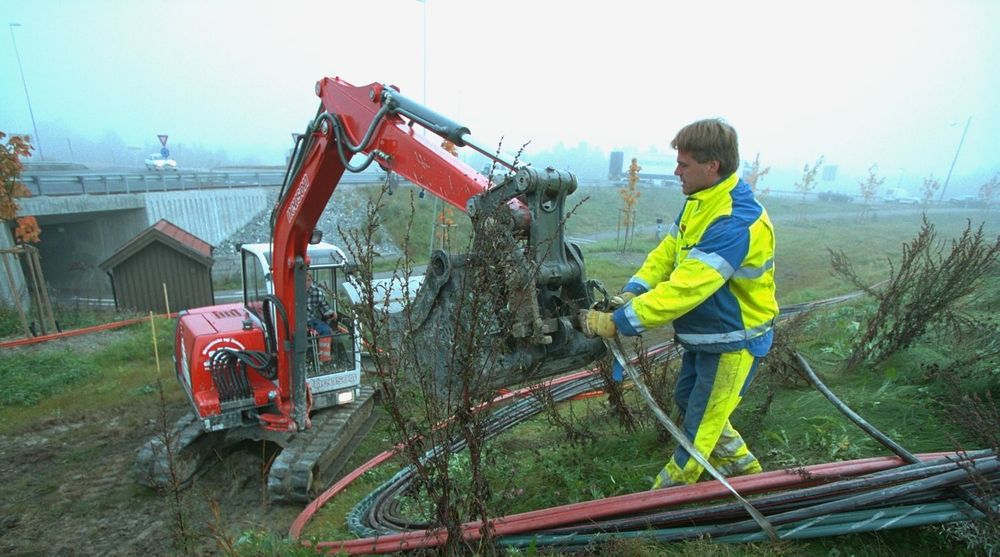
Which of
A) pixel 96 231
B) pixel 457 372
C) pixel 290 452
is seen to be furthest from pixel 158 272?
pixel 457 372

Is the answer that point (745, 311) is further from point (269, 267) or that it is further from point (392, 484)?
point (269, 267)

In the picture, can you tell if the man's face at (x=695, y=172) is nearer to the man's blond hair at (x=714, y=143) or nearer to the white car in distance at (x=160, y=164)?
the man's blond hair at (x=714, y=143)

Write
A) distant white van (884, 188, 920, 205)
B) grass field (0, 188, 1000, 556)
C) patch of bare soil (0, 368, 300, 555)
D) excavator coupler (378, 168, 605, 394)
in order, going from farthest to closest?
distant white van (884, 188, 920, 205) < patch of bare soil (0, 368, 300, 555) < grass field (0, 188, 1000, 556) < excavator coupler (378, 168, 605, 394)

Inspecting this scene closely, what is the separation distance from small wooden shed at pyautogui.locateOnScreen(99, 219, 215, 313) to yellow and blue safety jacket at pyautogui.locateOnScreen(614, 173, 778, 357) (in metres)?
16.0

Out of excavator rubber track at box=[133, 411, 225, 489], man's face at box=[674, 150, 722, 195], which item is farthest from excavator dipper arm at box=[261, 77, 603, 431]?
excavator rubber track at box=[133, 411, 225, 489]

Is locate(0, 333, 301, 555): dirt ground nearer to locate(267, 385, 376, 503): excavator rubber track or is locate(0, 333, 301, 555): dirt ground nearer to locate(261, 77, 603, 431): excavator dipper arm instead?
locate(267, 385, 376, 503): excavator rubber track

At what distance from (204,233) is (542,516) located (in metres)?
23.4

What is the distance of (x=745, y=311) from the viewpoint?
287 cm

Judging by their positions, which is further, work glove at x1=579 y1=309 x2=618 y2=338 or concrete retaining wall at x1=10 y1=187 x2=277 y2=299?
concrete retaining wall at x1=10 y1=187 x2=277 y2=299

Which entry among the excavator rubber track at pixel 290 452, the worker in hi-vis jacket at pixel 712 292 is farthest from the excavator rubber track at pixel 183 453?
the worker in hi-vis jacket at pixel 712 292

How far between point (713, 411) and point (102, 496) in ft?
23.2

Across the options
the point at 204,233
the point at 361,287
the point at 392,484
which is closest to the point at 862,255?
the point at 392,484

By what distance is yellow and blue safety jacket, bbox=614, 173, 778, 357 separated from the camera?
2.64m

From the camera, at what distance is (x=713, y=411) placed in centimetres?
298
